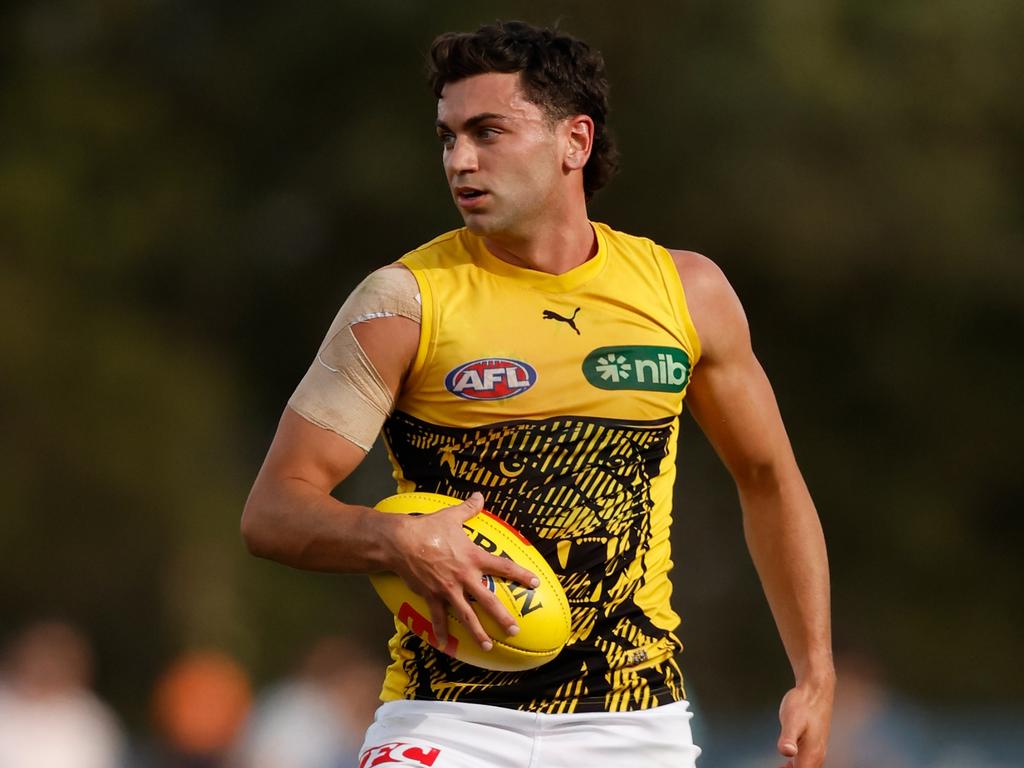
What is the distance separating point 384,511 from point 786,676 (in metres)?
16.2

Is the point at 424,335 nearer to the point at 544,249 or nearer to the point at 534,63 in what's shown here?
the point at 544,249

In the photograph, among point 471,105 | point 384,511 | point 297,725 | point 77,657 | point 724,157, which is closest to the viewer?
point 384,511

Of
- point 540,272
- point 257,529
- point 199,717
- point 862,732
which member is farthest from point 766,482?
point 199,717

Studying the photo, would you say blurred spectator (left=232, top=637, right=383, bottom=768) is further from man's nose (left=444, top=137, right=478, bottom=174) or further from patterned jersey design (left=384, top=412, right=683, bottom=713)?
man's nose (left=444, top=137, right=478, bottom=174)

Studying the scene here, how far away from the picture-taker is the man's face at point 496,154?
5387mm

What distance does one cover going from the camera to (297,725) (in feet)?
37.5

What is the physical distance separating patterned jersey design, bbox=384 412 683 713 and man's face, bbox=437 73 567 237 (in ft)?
2.01

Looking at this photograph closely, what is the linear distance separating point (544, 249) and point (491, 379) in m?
0.49

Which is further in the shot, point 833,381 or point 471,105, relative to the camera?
point 833,381

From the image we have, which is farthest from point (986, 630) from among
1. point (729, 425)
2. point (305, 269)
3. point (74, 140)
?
point (729, 425)

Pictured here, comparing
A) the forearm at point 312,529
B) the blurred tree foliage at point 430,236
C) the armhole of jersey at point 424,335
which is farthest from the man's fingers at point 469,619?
the blurred tree foliage at point 430,236

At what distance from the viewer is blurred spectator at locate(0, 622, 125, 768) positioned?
10.3 m

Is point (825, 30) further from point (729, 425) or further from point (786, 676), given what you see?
point (729, 425)

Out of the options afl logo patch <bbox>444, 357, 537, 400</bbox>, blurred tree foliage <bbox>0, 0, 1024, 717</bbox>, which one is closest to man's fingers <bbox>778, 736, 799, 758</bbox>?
afl logo patch <bbox>444, 357, 537, 400</bbox>
